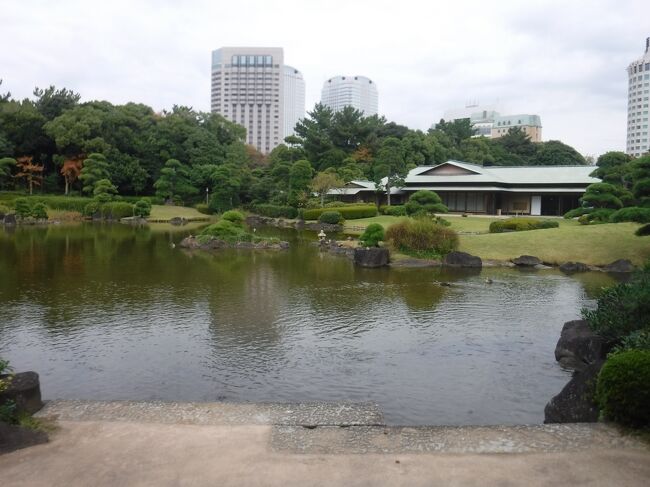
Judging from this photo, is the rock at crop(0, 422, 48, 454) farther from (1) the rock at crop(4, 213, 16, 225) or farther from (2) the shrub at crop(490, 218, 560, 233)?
(1) the rock at crop(4, 213, 16, 225)

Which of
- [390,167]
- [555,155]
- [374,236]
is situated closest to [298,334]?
[374,236]

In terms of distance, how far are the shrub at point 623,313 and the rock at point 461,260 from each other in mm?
11685

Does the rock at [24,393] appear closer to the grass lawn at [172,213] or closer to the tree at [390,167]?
the tree at [390,167]

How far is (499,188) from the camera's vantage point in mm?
41625

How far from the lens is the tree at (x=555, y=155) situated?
2611 inches

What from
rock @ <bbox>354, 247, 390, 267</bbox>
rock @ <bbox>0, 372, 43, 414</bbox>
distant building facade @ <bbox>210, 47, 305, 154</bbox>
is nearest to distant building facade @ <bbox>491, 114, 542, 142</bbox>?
distant building facade @ <bbox>210, 47, 305, 154</bbox>

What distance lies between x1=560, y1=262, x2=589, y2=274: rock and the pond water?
1.23 m

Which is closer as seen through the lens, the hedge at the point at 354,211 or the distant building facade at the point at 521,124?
the hedge at the point at 354,211

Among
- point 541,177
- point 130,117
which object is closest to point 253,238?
point 541,177

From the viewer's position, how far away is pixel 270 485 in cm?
437

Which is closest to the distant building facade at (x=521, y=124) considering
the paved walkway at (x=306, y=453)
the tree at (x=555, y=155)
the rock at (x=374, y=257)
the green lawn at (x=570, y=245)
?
the tree at (x=555, y=155)

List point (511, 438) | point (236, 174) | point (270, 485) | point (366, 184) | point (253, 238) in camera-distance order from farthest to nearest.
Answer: point (236, 174), point (366, 184), point (253, 238), point (511, 438), point (270, 485)

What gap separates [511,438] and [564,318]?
827 centimetres

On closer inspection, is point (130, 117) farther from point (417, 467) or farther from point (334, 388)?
point (417, 467)
